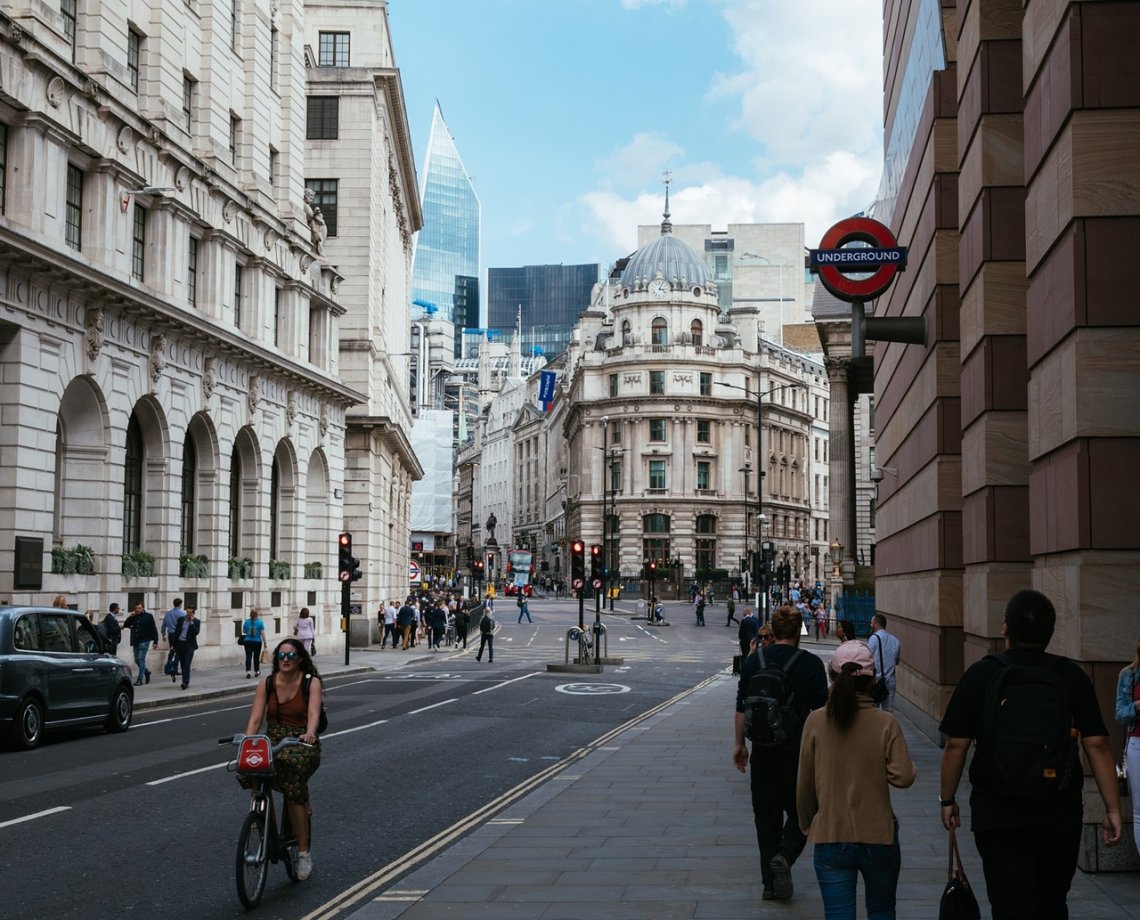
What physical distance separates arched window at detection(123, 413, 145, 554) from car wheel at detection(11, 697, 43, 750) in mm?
15275

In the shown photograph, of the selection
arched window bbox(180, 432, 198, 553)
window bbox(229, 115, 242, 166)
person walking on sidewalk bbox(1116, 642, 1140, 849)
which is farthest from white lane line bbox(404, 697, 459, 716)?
window bbox(229, 115, 242, 166)

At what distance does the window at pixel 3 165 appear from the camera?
26938mm

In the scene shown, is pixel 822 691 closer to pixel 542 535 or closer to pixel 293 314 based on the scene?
pixel 293 314

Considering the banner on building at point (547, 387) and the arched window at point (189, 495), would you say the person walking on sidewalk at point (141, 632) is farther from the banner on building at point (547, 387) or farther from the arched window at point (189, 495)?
the banner on building at point (547, 387)

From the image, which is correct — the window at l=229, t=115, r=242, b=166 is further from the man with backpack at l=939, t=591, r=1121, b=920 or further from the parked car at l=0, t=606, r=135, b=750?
the man with backpack at l=939, t=591, r=1121, b=920

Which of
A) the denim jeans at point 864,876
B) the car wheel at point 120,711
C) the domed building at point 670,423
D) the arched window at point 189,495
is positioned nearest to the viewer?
the denim jeans at point 864,876

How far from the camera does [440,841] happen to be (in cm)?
1145

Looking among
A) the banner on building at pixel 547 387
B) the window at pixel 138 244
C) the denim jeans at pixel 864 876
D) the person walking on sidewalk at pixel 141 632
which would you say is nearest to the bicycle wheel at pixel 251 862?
the denim jeans at pixel 864 876

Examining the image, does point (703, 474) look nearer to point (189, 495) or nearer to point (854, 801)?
point (189, 495)

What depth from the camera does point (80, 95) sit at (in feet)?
96.7

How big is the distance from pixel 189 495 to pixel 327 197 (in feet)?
68.1

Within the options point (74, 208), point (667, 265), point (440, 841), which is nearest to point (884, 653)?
point (440, 841)

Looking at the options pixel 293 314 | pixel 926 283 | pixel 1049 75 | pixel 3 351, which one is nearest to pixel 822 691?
pixel 1049 75

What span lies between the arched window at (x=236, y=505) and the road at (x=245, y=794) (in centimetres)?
1148
